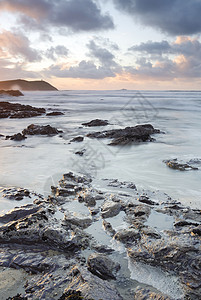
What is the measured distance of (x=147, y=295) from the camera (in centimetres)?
213

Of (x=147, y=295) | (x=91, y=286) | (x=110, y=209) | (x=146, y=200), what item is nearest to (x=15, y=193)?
(x=110, y=209)

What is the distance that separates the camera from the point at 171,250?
260 cm

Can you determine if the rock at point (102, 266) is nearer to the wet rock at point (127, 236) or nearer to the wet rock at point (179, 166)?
the wet rock at point (127, 236)

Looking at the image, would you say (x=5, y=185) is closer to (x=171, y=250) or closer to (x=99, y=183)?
(x=99, y=183)

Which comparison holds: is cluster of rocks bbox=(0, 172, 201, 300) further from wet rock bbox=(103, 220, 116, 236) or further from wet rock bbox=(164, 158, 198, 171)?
wet rock bbox=(164, 158, 198, 171)

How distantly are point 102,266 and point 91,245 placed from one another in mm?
445

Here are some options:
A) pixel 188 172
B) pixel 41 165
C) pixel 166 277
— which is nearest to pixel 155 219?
pixel 166 277

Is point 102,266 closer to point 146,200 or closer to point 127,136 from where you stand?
point 146,200

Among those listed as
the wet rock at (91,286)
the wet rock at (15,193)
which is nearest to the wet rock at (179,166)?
the wet rock at (15,193)

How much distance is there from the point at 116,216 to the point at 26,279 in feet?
5.43

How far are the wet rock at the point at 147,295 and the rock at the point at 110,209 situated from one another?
1421mm

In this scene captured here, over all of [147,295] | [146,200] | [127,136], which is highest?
[127,136]

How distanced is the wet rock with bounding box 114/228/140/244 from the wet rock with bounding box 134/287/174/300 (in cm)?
73

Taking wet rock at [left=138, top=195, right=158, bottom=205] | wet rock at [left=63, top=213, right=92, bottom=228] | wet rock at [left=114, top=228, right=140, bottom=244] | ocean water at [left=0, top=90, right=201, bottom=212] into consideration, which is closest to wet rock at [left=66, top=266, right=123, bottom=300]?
wet rock at [left=114, top=228, right=140, bottom=244]
